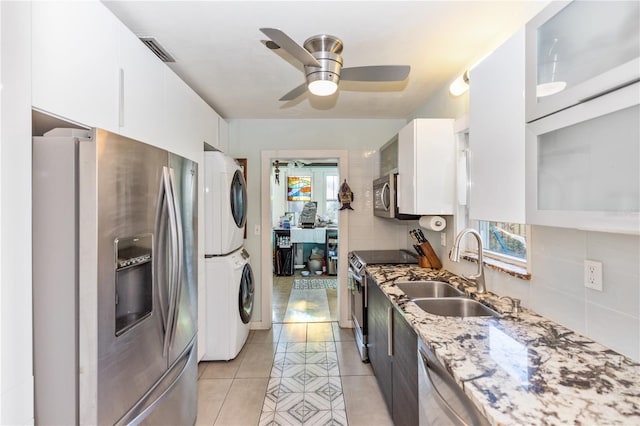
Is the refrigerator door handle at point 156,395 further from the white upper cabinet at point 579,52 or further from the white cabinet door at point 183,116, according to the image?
the white upper cabinet at point 579,52

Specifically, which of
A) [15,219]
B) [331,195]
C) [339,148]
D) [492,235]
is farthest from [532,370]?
[331,195]

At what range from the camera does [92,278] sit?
96 centimetres

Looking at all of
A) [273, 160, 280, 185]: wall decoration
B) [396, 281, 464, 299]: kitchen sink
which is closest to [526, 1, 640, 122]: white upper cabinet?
[396, 281, 464, 299]: kitchen sink

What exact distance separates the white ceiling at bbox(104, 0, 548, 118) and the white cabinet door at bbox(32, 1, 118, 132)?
0.28m

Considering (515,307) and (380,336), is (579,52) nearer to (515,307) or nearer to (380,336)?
(515,307)

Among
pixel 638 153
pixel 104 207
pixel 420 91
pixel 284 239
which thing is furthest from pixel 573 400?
pixel 284 239

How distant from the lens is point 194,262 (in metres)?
1.72

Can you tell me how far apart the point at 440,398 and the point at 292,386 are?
1585mm

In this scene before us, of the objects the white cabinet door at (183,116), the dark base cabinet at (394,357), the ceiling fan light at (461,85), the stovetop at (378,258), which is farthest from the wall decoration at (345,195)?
the ceiling fan light at (461,85)

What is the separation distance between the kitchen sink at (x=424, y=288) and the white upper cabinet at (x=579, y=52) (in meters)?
1.30

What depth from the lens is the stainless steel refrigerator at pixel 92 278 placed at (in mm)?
951

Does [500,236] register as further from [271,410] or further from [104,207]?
[104,207]

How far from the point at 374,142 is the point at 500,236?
1953 mm

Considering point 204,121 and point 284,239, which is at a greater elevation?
point 204,121
